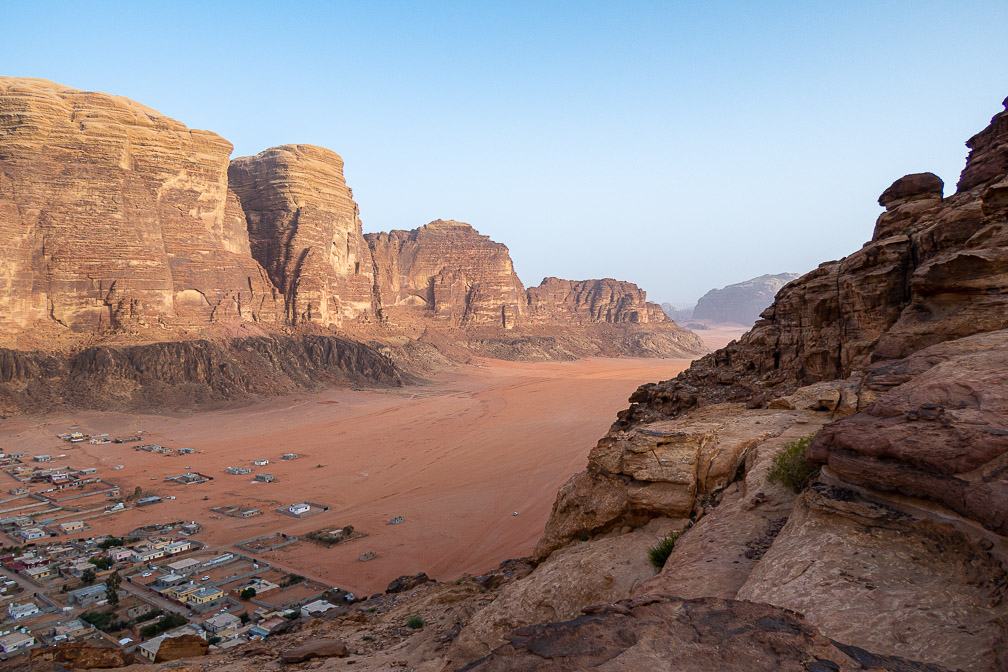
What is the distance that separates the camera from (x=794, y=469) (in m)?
5.34

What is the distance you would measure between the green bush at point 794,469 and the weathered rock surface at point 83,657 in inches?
333

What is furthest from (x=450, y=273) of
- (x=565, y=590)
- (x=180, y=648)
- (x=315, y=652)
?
(x=565, y=590)

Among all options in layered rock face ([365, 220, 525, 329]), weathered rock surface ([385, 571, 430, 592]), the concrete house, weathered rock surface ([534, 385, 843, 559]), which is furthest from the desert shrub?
layered rock face ([365, 220, 525, 329])

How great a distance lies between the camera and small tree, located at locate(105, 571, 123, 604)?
1319cm

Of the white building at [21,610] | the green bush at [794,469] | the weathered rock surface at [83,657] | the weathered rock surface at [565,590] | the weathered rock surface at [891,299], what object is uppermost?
the weathered rock surface at [891,299]

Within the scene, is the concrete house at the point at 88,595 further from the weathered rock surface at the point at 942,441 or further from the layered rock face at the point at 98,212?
the layered rock face at the point at 98,212

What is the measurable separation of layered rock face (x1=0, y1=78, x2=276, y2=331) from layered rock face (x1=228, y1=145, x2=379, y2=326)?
782cm

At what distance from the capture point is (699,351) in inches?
3996

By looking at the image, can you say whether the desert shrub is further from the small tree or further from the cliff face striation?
the cliff face striation

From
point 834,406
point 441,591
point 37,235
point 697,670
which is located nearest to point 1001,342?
point 834,406

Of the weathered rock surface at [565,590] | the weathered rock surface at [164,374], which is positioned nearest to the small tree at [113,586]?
the weathered rock surface at [565,590]

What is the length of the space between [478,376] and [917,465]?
194 ft

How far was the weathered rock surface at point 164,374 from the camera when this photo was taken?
34.5 metres

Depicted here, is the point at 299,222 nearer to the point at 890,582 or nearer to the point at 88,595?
the point at 88,595
